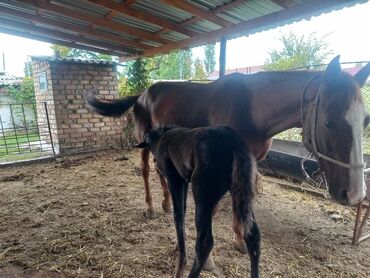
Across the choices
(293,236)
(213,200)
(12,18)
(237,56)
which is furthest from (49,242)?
(237,56)

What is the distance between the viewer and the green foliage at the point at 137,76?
6.95 m

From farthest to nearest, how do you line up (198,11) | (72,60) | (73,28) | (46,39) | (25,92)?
(25,92) < (72,60) < (46,39) < (73,28) < (198,11)

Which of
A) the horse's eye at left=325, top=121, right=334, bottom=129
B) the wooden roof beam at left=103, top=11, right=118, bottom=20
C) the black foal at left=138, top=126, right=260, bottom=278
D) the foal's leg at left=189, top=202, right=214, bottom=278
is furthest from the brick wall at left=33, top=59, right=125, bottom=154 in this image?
the horse's eye at left=325, top=121, right=334, bottom=129

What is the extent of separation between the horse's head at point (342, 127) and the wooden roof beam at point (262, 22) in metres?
1.71

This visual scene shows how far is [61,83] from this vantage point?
6059 millimetres

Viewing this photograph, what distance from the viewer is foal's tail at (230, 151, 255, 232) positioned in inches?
54.4

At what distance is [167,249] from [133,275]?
0.42m

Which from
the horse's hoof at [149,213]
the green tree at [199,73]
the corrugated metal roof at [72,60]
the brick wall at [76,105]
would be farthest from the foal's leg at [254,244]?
the green tree at [199,73]

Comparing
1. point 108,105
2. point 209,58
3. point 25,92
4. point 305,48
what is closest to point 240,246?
point 108,105

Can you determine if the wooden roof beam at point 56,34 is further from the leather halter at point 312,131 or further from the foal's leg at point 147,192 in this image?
the leather halter at point 312,131

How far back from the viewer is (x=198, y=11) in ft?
11.5

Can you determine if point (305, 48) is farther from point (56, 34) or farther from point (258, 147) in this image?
point (258, 147)

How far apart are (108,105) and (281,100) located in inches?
85.2

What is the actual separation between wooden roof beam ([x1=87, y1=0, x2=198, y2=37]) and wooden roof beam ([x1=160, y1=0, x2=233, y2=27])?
774mm
